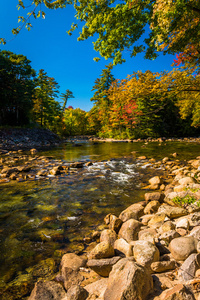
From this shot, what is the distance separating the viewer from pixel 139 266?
1686 millimetres

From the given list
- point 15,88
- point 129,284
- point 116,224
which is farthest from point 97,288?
point 15,88

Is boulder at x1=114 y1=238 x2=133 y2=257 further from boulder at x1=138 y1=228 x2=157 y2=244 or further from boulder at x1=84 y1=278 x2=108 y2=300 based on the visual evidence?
boulder at x1=84 y1=278 x2=108 y2=300

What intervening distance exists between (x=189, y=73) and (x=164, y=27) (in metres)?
8.00

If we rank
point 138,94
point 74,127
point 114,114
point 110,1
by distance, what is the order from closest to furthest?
point 110,1
point 138,94
point 114,114
point 74,127

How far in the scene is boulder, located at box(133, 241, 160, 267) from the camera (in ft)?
6.65

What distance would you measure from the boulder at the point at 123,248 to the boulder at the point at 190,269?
0.70 m

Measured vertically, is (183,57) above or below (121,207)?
above

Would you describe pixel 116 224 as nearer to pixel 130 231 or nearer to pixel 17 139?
pixel 130 231

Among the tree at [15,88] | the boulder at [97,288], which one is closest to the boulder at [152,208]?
the boulder at [97,288]

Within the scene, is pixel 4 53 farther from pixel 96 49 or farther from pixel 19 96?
pixel 96 49

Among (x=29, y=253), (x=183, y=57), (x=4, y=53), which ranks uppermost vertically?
(x=4, y=53)

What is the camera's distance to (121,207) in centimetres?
436

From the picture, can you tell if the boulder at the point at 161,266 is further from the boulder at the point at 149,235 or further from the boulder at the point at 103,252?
the boulder at the point at 103,252

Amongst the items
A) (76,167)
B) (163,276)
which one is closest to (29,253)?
(163,276)
